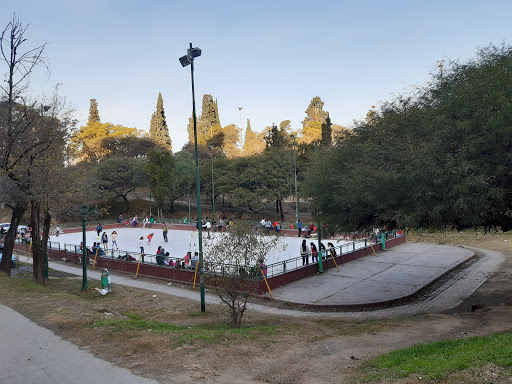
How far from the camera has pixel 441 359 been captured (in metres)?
6.99

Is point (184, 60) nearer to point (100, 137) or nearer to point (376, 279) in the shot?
point (376, 279)

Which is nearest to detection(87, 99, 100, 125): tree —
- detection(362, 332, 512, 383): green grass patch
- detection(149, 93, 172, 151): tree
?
detection(149, 93, 172, 151): tree

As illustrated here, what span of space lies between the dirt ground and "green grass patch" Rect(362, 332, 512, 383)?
0.91 feet

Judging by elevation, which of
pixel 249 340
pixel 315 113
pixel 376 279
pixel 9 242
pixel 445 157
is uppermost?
pixel 315 113

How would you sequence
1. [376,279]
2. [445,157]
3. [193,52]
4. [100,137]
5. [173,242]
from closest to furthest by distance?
[445,157], [193,52], [376,279], [173,242], [100,137]

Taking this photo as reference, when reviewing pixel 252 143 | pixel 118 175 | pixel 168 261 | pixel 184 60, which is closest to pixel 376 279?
pixel 168 261

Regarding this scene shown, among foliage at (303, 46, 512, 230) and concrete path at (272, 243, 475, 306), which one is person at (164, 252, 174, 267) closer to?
concrete path at (272, 243, 475, 306)

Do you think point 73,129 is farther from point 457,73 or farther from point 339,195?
point 457,73

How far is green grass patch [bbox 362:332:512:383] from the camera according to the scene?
6244 mm

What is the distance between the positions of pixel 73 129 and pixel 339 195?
13.5 meters

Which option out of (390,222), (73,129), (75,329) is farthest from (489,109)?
(73,129)

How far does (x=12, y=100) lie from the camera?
58.1ft

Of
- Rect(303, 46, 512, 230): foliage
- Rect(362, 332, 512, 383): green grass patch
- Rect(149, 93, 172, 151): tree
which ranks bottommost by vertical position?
Rect(362, 332, 512, 383): green grass patch

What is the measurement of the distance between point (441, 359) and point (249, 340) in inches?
165
